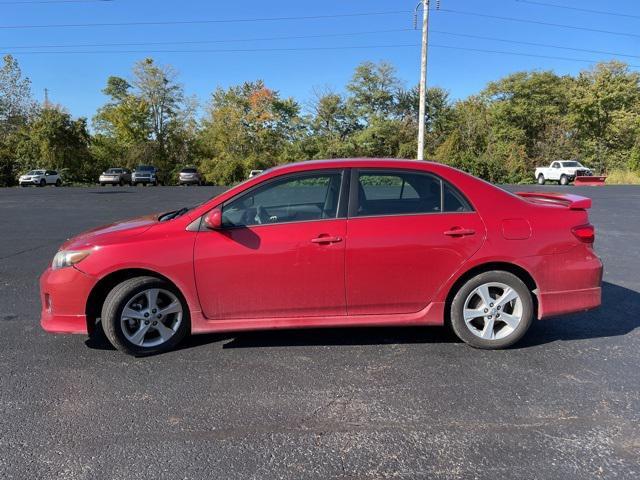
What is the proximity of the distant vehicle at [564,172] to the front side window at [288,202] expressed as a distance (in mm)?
39536

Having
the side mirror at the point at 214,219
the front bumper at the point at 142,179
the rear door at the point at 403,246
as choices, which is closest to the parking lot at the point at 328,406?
the rear door at the point at 403,246

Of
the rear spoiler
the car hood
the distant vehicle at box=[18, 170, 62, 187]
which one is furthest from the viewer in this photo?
the distant vehicle at box=[18, 170, 62, 187]

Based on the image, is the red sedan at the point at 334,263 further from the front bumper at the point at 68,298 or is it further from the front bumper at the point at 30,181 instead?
the front bumper at the point at 30,181

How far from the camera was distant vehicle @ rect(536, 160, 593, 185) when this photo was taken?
126 feet

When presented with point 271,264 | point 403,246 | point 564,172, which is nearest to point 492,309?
point 403,246

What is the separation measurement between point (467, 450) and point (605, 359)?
6.50ft

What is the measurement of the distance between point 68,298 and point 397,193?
286 cm

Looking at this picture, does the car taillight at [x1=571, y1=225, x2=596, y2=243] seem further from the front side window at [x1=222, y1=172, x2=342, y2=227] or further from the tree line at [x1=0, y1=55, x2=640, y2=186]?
the tree line at [x1=0, y1=55, x2=640, y2=186]

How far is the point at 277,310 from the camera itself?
4.07m

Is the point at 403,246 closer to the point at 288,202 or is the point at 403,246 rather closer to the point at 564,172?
the point at 288,202

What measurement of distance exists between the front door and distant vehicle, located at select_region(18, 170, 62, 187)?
43.9 m

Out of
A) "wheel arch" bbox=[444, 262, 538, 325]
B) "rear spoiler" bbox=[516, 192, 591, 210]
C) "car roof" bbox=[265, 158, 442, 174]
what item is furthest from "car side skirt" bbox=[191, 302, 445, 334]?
"rear spoiler" bbox=[516, 192, 591, 210]

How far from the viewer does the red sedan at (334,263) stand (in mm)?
3988

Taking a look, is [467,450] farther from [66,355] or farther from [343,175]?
[66,355]
